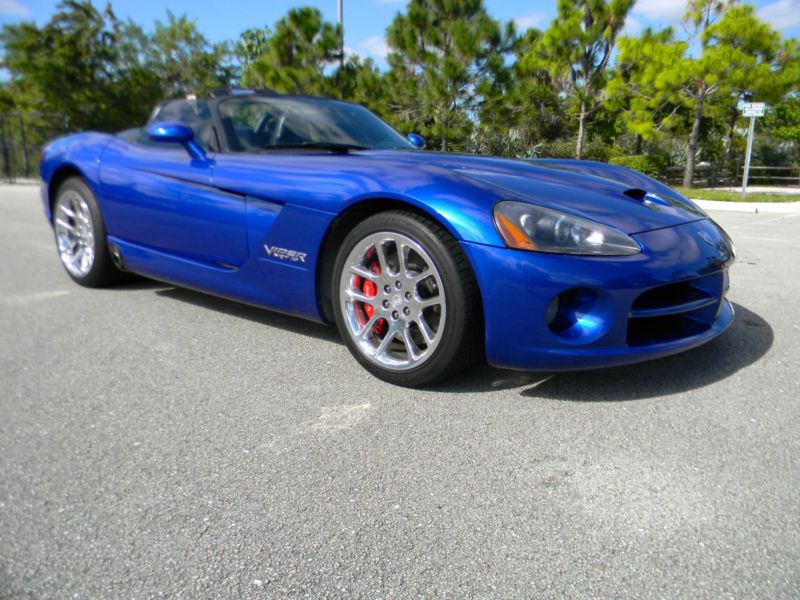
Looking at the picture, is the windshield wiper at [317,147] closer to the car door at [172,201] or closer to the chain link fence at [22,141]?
the car door at [172,201]

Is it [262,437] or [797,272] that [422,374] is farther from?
[797,272]

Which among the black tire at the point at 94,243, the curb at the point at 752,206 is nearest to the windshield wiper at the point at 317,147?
the black tire at the point at 94,243

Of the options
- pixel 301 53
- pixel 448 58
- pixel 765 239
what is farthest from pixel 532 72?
pixel 765 239

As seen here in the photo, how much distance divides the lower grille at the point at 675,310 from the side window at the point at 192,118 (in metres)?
2.21

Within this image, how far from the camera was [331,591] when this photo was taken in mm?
1428

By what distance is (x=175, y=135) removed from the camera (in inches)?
129

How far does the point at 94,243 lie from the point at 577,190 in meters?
2.95

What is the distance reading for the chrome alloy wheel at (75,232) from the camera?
4.13 meters

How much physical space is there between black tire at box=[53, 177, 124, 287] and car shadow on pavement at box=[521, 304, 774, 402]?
9.30 ft

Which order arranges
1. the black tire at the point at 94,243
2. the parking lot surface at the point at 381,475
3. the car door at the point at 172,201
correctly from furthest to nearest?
the black tire at the point at 94,243, the car door at the point at 172,201, the parking lot surface at the point at 381,475

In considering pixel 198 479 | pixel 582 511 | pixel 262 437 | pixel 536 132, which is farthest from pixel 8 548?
pixel 536 132

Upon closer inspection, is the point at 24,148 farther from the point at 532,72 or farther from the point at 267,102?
the point at 267,102

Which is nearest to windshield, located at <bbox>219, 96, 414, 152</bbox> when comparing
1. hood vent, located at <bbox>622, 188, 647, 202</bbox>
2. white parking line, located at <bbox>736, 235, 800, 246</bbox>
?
hood vent, located at <bbox>622, 188, 647, 202</bbox>

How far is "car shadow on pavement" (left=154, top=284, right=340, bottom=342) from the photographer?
335 cm
